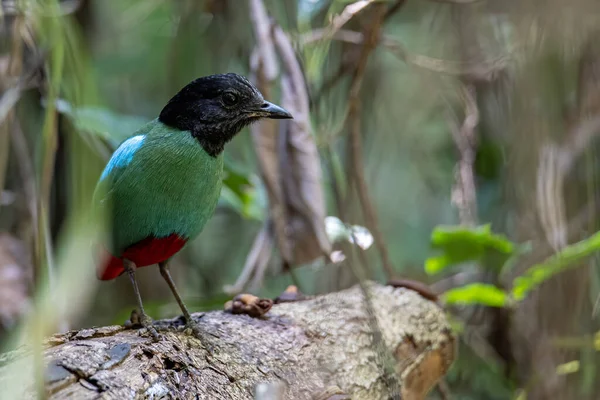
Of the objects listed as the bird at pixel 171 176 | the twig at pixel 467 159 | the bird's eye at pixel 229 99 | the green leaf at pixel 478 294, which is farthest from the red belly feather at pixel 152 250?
the twig at pixel 467 159

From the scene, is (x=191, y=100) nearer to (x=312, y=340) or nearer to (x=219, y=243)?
(x=312, y=340)

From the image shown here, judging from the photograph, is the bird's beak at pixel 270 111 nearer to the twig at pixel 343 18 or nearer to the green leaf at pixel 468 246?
the twig at pixel 343 18

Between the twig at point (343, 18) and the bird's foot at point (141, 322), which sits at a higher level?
the twig at point (343, 18)

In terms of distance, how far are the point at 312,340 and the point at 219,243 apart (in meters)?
2.51

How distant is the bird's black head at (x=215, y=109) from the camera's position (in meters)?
2.02

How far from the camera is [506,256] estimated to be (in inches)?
105

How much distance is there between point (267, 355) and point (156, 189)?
0.55 meters

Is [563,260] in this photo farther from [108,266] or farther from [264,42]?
[108,266]

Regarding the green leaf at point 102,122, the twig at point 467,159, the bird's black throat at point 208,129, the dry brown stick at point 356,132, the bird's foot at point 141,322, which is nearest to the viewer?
the bird's foot at point 141,322

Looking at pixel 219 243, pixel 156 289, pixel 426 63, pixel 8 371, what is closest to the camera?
pixel 8 371

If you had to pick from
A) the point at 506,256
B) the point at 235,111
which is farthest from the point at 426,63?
the point at 235,111

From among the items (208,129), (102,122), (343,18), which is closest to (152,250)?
(208,129)

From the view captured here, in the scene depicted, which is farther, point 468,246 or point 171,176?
point 468,246

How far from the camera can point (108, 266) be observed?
2105mm
